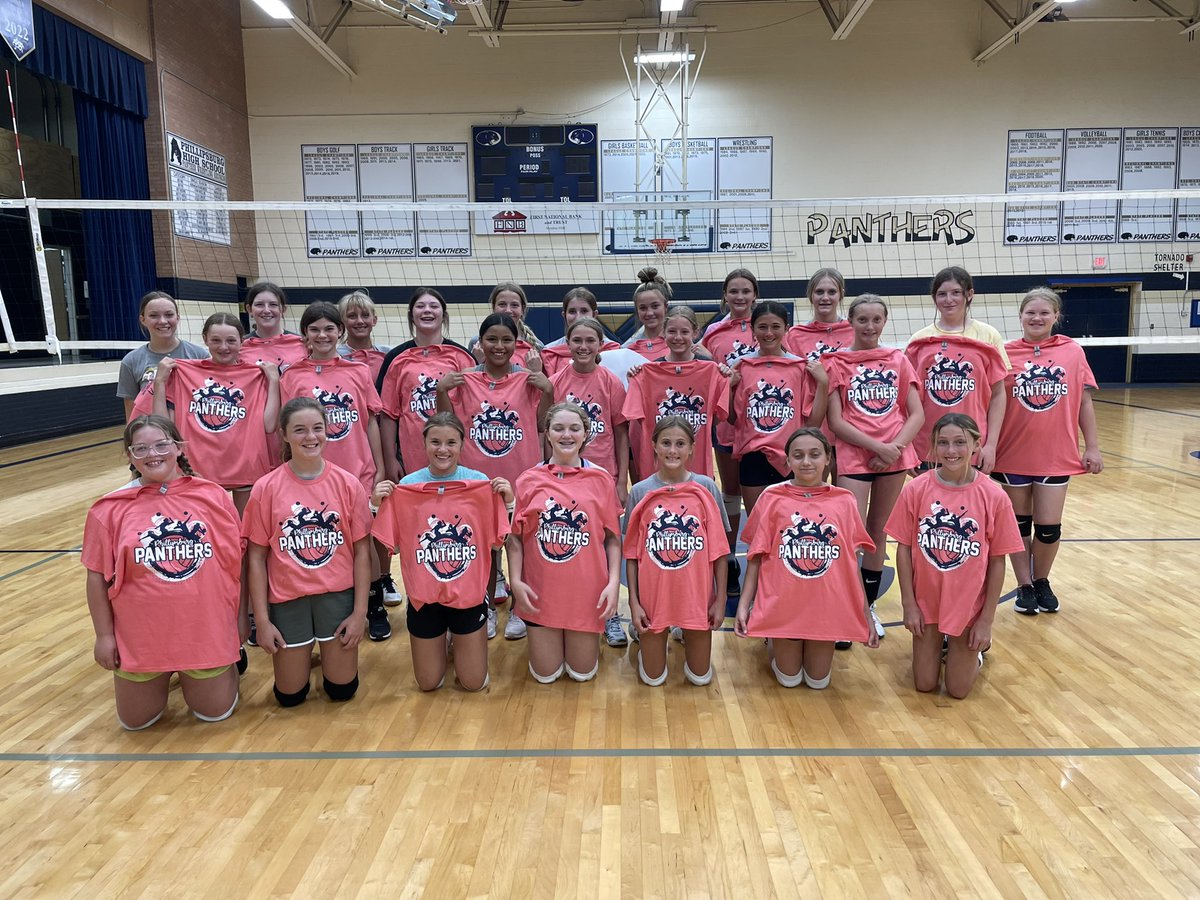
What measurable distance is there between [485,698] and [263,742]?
787 mm

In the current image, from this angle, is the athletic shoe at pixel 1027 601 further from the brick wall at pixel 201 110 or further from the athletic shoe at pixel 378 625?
the brick wall at pixel 201 110

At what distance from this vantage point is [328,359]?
366 cm

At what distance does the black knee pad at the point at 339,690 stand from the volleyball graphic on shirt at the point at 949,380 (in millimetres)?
2819

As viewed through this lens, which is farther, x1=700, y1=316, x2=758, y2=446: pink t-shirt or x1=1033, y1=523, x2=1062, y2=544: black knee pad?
x1=700, y1=316, x2=758, y2=446: pink t-shirt

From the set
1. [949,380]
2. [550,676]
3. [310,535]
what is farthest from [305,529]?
[949,380]

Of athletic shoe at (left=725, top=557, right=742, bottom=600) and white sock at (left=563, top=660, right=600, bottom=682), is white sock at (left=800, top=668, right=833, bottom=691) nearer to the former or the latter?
white sock at (left=563, top=660, right=600, bottom=682)

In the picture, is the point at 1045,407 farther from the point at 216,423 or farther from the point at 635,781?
the point at 216,423

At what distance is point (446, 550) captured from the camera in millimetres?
3100

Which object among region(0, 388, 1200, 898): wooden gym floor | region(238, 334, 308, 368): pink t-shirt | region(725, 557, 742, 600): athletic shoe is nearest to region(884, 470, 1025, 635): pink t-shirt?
region(0, 388, 1200, 898): wooden gym floor

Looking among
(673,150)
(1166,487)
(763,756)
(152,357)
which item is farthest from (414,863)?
(673,150)

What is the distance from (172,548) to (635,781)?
1.77 meters

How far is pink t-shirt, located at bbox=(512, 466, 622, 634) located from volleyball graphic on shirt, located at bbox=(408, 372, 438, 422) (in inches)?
31.8

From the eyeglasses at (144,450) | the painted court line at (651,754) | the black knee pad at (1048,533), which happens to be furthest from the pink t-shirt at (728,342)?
the eyeglasses at (144,450)

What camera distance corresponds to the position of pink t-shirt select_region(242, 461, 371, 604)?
9.65 feet
